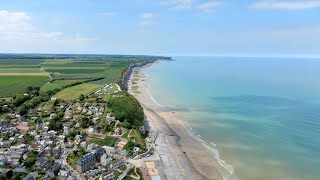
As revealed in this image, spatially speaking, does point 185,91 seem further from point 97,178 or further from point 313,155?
point 97,178

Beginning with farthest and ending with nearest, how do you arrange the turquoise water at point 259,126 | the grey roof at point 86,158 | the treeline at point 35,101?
the treeline at point 35,101 < the turquoise water at point 259,126 < the grey roof at point 86,158

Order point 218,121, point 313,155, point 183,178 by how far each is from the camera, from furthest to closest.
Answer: point 218,121 < point 313,155 < point 183,178

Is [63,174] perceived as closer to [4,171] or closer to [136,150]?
[4,171]

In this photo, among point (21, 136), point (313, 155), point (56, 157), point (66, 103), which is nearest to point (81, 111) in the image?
point (66, 103)

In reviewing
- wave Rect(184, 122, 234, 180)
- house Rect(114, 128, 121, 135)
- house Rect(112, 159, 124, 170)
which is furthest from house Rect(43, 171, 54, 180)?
wave Rect(184, 122, 234, 180)

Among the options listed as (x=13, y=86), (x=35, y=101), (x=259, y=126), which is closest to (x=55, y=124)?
(x=35, y=101)

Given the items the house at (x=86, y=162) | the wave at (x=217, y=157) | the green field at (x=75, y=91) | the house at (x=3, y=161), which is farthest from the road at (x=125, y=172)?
the green field at (x=75, y=91)

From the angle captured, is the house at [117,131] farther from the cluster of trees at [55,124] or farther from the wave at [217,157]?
the wave at [217,157]

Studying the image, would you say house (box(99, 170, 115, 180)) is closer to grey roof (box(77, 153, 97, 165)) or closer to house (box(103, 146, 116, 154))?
grey roof (box(77, 153, 97, 165))
